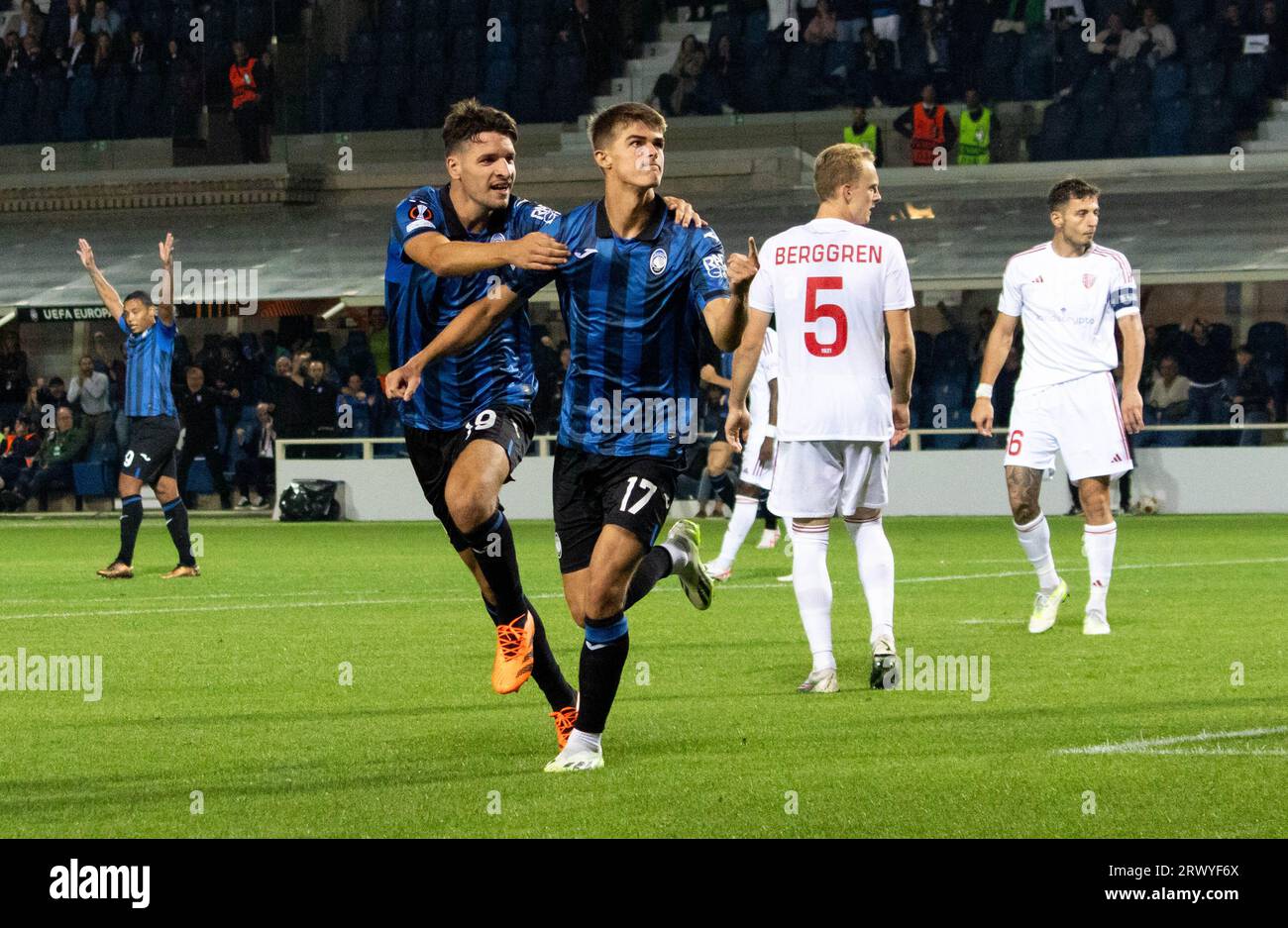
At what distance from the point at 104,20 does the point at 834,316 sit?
2866cm

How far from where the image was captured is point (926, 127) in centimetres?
2859

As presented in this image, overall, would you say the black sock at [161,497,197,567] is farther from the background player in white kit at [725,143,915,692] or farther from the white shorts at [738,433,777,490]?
the background player in white kit at [725,143,915,692]

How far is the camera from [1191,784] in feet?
19.7

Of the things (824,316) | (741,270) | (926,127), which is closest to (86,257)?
(824,316)

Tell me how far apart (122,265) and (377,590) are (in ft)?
60.0

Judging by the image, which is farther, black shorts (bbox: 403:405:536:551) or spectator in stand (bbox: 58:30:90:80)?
spectator in stand (bbox: 58:30:90:80)

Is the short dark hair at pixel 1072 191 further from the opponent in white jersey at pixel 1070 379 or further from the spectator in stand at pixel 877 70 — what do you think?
the spectator in stand at pixel 877 70

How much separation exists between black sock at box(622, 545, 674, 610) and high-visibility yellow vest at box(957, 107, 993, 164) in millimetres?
21277

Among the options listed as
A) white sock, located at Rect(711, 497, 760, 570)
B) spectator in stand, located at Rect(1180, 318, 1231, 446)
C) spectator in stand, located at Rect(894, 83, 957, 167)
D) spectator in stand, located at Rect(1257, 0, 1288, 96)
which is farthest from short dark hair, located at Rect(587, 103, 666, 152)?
spectator in stand, located at Rect(1257, 0, 1288, 96)

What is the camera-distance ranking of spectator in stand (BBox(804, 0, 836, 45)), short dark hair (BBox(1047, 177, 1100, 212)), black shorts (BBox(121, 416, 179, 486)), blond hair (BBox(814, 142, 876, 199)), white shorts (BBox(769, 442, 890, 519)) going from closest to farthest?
1. blond hair (BBox(814, 142, 876, 199))
2. white shorts (BBox(769, 442, 890, 519))
3. short dark hair (BBox(1047, 177, 1100, 212))
4. black shorts (BBox(121, 416, 179, 486))
5. spectator in stand (BBox(804, 0, 836, 45))

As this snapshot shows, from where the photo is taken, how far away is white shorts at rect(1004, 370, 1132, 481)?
10797 mm
